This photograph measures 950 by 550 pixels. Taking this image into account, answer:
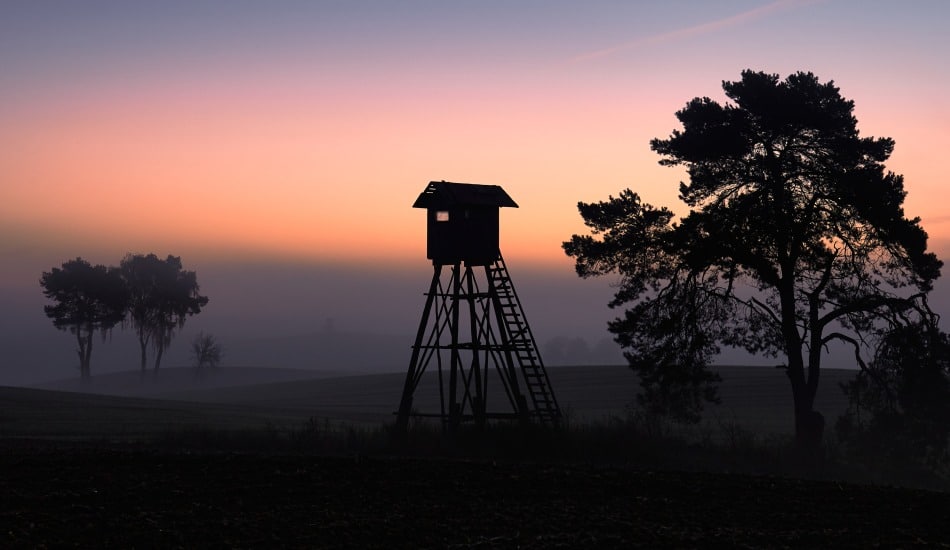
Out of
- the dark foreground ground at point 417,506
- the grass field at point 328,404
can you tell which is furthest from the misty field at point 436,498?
the grass field at point 328,404

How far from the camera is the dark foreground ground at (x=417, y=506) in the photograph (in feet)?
50.4

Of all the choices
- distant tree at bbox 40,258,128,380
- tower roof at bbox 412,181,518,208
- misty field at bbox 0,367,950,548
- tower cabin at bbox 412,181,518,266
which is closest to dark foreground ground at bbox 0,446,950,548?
misty field at bbox 0,367,950,548

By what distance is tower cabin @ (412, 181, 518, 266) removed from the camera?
33812 mm

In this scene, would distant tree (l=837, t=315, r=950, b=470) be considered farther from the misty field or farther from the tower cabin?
the tower cabin

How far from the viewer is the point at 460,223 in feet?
111

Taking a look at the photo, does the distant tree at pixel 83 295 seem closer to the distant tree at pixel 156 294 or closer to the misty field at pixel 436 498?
the distant tree at pixel 156 294

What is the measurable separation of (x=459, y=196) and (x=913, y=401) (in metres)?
16.1

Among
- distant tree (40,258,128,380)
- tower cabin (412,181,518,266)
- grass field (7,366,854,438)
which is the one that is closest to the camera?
tower cabin (412,181,518,266)

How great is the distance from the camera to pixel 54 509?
16594 mm

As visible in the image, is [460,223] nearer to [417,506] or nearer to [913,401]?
[913,401]

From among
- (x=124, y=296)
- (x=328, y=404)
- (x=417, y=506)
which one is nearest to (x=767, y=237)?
(x=417, y=506)

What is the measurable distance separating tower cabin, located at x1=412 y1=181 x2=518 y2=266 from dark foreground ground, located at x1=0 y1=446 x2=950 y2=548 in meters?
12.3

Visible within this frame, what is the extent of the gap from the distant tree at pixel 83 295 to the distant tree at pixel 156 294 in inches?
91.2

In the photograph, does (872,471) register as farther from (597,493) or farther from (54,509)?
(54,509)
